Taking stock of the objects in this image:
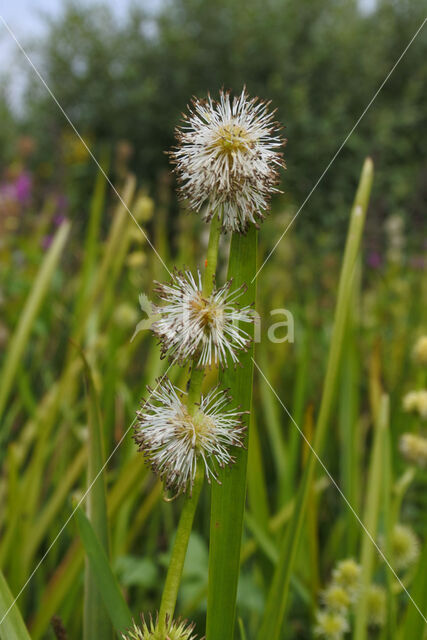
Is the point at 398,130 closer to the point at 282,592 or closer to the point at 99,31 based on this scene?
the point at 99,31

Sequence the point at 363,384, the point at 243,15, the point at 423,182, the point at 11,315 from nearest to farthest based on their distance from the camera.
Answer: the point at 11,315
the point at 363,384
the point at 423,182
the point at 243,15

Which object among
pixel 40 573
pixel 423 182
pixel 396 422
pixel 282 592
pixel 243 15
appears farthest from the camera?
pixel 243 15

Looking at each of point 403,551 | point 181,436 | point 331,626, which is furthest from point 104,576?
point 403,551

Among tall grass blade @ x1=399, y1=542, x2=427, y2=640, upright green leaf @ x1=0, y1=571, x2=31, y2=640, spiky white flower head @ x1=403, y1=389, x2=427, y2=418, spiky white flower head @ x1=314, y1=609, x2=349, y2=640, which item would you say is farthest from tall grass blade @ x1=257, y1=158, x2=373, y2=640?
spiky white flower head @ x1=403, y1=389, x2=427, y2=418

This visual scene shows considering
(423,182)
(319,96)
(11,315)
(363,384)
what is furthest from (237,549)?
(319,96)

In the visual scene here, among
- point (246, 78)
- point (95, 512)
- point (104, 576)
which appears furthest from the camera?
point (246, 78)

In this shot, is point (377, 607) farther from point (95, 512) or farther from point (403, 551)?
point (95, 512)

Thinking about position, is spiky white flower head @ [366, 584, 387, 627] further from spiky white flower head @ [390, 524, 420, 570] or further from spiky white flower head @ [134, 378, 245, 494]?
spiky white flower head @ [134, 378, 245, 494]
